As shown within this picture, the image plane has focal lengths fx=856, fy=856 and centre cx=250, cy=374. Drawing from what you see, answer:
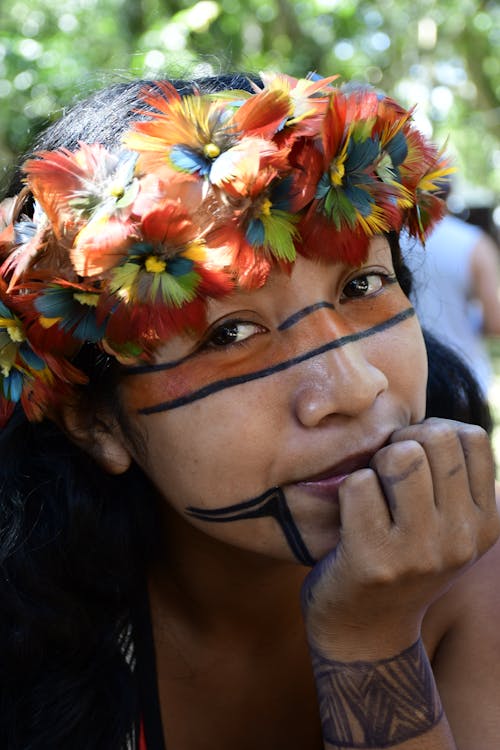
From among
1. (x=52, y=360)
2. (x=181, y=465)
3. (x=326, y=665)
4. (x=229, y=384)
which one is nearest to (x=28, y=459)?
(x=52, y=360)

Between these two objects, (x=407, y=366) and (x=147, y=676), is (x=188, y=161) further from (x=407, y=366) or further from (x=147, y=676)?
(x=147, y=676)

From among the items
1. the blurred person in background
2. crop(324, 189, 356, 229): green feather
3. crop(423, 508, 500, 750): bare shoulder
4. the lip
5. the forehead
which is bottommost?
the blurred person in background

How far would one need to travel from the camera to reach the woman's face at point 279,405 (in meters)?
1.76

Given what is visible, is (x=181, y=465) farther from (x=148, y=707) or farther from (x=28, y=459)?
(x=148, y=707)

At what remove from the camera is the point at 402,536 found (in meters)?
1.70

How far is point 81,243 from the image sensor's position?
1.72m

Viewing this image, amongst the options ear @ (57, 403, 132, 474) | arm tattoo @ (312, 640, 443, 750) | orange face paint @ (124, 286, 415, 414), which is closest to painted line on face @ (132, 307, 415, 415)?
orange face paint @ (124, 286, 415, 414)

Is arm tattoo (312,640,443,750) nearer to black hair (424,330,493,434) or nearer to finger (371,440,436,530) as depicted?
finger (371,440,436,530)

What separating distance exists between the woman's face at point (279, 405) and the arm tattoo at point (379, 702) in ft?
0.85

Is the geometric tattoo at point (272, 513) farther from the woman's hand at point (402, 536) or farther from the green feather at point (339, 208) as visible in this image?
the green feather at point (339, 208)

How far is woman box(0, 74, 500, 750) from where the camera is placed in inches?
67.7

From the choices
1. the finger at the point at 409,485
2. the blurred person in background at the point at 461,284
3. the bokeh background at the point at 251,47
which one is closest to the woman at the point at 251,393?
the finger at the point at 409,485

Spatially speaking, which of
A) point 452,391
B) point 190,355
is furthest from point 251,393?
point 452,391

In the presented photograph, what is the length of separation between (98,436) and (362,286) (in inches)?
28.5
